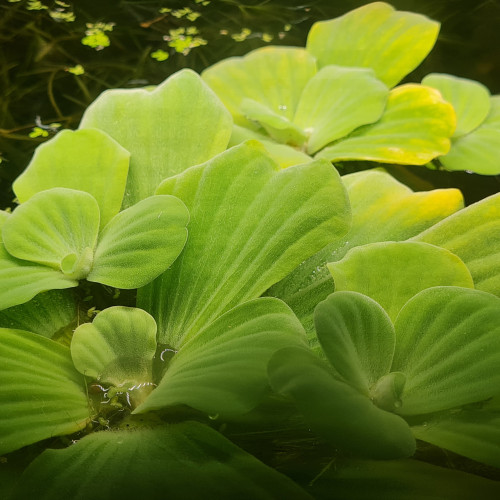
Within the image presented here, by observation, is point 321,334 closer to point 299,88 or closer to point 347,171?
point 347,171

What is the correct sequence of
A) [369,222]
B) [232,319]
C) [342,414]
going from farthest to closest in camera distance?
[369,222] < [232,319] < [342,414]

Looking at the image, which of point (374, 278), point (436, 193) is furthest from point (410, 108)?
point (374, 278)

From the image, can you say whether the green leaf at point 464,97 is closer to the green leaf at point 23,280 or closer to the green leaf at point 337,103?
the green leaf at point 337,103

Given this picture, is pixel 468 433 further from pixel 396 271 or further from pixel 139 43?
pixel 139 43

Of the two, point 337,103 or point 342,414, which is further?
point 337,103

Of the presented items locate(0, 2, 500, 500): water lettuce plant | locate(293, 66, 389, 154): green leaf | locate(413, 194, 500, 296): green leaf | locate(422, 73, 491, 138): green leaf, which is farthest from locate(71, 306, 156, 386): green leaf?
locate(422, 73, 491, 138): green leaf

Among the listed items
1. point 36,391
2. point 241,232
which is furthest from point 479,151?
point 36,391
